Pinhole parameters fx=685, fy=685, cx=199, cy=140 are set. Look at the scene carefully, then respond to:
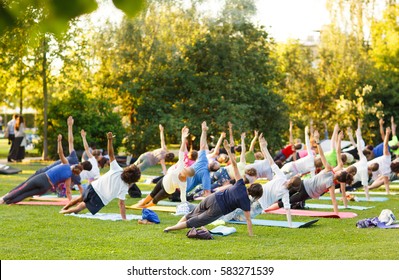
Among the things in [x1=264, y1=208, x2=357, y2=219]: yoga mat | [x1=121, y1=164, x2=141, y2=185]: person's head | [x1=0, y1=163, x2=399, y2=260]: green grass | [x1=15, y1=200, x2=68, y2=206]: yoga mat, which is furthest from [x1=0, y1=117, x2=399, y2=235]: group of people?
[x1=0, y1=163, x2=399, y2=260]: green grass

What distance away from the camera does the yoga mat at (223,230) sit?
10.0 meters

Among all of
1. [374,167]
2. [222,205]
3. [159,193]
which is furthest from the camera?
[374,167]

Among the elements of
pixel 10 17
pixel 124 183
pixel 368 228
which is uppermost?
pixel 10 17

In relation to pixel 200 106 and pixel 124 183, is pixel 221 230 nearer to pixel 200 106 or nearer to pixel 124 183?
pixel 124 183

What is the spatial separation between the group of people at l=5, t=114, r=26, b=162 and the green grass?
14776 millimetres

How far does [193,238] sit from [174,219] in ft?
7.65

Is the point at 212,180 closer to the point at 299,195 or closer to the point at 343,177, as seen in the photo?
the point at 299,195

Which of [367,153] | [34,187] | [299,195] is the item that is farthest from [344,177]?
[367,153]

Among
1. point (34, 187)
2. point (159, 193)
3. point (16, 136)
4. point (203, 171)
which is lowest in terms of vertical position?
point (159, 193)

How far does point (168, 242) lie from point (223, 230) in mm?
1208

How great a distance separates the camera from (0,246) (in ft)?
29.0

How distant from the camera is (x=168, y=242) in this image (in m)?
9.20

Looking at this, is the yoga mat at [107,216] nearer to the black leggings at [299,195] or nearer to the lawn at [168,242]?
the lawn at [168,242]

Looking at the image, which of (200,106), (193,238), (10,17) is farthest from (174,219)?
(200,106)
